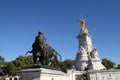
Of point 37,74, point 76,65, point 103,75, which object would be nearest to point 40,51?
point 37,74

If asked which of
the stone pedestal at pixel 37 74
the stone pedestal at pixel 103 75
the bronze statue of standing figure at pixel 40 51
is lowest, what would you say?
the stone pedestal at pixel 103 75

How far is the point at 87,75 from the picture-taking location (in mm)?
60812

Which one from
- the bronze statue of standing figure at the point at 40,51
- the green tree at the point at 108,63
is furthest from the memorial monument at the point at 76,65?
the green tree at the point at 108,63

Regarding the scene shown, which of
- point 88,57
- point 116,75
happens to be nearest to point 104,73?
point 116,75

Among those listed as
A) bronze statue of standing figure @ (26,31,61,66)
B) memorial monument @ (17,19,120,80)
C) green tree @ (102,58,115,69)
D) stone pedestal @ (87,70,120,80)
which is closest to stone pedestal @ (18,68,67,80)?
memorial monument @ (17,19,120,80)

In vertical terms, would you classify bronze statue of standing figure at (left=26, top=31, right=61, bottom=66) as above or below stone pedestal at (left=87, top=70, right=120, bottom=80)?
above

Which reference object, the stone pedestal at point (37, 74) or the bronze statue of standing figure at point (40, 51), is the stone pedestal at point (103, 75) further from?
the stone pedestal at point (37, 74)

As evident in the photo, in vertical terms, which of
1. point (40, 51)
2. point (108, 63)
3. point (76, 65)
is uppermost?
point (108, 63)

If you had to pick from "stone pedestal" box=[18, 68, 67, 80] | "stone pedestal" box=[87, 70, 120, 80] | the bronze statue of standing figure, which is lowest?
"stone pedestal" box=[87, 70, 120, 80]

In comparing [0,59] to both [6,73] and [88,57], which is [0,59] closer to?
[6,73]

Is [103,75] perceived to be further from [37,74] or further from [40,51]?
[37,74]

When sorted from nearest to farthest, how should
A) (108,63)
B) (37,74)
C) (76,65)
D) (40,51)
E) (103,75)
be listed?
1. (37,74)
2. (40,51)
3. (103,75)
4. (76,65)
5. (108,63)

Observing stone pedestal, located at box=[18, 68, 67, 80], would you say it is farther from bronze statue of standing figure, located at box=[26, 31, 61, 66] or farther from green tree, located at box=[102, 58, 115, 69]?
green tree, located at box=[102, 58, 115, 69]

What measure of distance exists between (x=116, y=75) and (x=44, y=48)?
4954 cm
